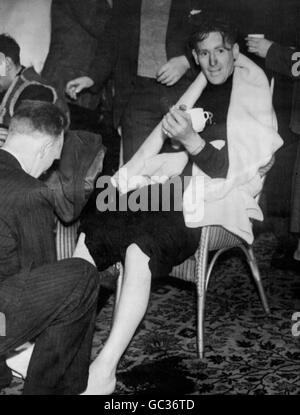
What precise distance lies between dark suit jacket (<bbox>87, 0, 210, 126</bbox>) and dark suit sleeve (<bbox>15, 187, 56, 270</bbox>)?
4.47 feet

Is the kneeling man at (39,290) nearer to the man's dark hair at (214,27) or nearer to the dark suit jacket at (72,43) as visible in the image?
the man's dark hair at (214,27)

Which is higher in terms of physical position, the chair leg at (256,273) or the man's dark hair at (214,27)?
the man's dark hair at (214,27)

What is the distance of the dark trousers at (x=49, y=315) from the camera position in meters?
1.56

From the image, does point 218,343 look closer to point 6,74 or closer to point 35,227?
point 35,227

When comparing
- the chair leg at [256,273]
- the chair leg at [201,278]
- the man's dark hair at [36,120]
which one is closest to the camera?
the man's dark hair at [36,120]

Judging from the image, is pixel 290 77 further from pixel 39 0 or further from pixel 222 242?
pixel 39 0

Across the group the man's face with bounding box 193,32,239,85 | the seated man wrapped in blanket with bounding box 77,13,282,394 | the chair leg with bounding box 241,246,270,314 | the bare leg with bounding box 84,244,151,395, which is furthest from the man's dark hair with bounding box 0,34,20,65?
the chair leg with bounding box 241,246,270,314

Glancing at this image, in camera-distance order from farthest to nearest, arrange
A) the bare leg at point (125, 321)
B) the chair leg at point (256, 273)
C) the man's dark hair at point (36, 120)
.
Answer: the chair leg at point (256, 273), the bare leg at point (125, 321), the man's dark hair at point (36, 120)

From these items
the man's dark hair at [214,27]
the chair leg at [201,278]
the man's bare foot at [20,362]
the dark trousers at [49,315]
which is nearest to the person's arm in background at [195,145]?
the chair leg at [201,278]

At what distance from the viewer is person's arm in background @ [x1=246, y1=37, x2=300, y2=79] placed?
2549 mm

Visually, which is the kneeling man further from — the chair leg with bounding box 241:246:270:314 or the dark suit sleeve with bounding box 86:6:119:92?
the dark suit sleeve with bounding box 86:6:119:92

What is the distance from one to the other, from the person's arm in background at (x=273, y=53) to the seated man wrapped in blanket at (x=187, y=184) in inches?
10.3

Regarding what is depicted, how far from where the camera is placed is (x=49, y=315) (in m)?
1.58

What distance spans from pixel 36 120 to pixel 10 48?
1.16m
